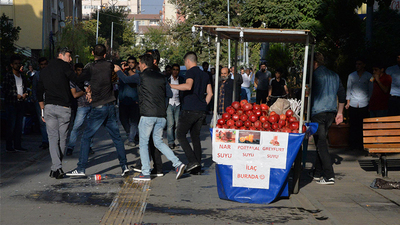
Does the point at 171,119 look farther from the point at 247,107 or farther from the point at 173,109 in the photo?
the point at 247,107

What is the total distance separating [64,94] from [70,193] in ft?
5.96

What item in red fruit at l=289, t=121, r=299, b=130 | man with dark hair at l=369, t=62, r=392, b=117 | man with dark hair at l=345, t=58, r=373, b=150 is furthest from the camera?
man with dark hair at l=345, t=58, r=373, b=150

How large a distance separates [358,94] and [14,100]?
7.17 meters

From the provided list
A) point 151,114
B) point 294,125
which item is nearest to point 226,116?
point 294,125

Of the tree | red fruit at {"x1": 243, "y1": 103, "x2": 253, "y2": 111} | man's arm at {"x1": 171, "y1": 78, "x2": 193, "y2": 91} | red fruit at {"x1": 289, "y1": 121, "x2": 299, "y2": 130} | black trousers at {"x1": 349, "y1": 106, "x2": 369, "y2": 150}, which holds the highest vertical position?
the tree

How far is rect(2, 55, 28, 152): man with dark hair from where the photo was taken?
10.8 meters

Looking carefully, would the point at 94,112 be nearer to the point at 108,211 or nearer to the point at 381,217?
the point at 108,211

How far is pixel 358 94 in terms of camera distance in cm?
1052

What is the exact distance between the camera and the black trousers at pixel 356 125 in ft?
35.8

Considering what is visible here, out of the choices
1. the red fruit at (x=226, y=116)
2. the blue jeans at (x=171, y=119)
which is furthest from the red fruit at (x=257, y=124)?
the blue jeans at (x=171, y=119)

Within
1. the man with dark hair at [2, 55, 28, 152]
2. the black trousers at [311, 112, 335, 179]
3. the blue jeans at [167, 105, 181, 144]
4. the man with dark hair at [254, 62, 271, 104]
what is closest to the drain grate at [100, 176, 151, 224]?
the black trousers at [311, 112, 335, 179]

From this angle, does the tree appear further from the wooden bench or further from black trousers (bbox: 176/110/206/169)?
the wooden bench

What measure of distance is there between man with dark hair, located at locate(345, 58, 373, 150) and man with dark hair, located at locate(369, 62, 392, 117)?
18 cm

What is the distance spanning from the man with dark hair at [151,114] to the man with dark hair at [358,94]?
4.32 meters
